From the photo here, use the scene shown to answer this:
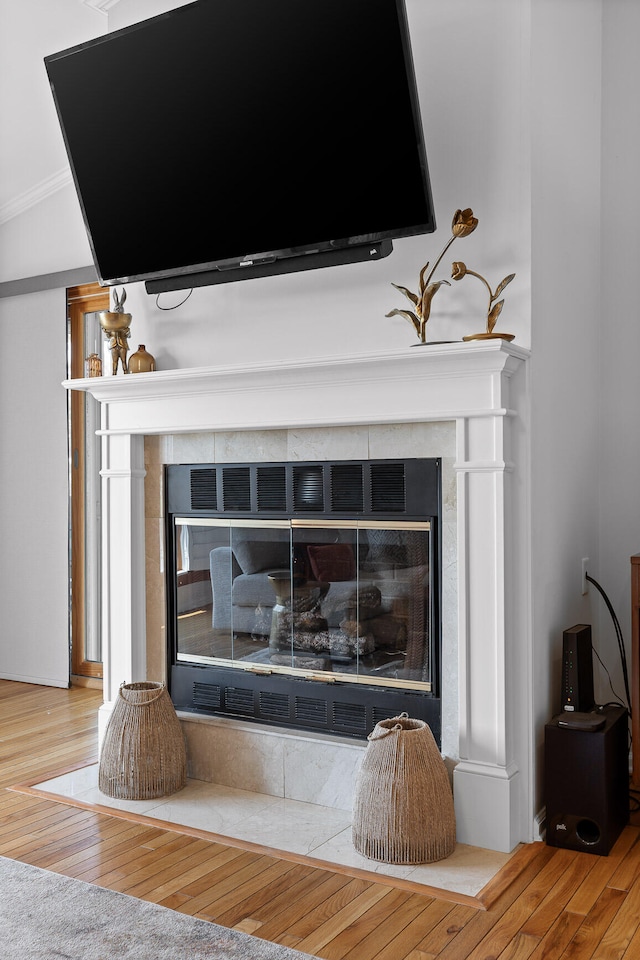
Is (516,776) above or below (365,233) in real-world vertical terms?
below

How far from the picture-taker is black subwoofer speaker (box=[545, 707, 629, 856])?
237 cm

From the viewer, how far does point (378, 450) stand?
2688mm

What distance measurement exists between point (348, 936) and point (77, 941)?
61 cm

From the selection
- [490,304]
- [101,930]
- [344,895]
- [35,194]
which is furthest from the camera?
[35,194]

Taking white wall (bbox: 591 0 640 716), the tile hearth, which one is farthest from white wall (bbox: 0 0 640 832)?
the tile hearth

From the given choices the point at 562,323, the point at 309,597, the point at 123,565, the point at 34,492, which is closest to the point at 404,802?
the point at 309,597

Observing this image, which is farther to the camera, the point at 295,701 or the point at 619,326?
the point at 619,326

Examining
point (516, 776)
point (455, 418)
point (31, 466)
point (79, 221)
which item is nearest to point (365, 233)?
point (455, 418)

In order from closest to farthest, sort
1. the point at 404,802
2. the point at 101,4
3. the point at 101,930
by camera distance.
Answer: the point at 101,930
the point at 404,802
the point at 101,4

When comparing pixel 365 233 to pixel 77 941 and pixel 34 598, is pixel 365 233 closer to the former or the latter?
pixel 77 941

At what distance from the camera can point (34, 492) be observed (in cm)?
452

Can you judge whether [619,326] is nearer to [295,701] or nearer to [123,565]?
[295,701]

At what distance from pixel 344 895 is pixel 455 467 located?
1.17m

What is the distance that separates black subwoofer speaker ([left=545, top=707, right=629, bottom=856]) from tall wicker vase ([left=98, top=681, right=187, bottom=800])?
1.20m
